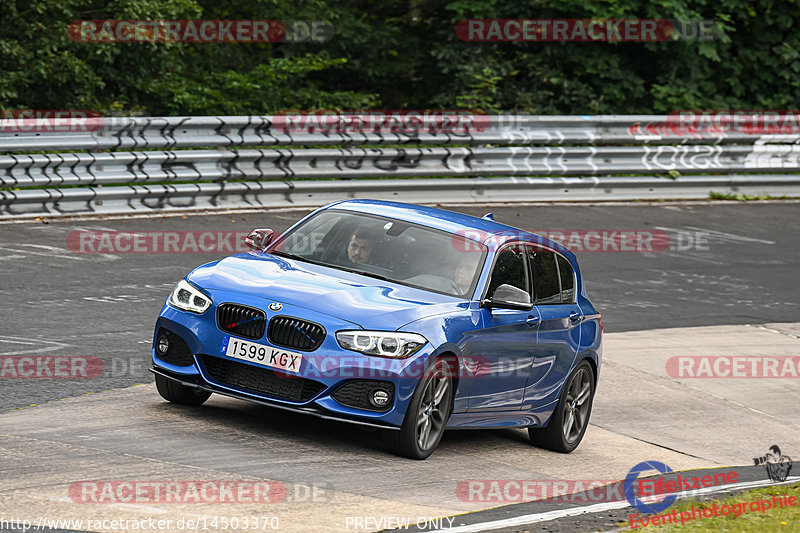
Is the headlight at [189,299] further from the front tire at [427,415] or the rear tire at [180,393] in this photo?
the front tire at [427,415]

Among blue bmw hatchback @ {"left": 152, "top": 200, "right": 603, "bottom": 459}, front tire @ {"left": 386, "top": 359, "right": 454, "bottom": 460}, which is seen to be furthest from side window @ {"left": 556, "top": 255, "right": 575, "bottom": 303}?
front tire @ {"left": 386, "top": 359, "right": 454, "bottom": 460}

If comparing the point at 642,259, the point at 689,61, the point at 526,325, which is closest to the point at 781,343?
the point at 642,259

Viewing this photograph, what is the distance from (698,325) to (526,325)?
5855 millimetres

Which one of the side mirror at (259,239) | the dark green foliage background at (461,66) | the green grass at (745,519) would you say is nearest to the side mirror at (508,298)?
the green grass at (745,519)

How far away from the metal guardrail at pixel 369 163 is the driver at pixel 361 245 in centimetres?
Result: 775

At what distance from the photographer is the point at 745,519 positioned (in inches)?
287

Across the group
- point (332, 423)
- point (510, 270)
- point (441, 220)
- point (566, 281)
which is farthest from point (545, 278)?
point (332, 423)

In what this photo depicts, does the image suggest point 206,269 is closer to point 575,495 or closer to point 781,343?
point 575,495

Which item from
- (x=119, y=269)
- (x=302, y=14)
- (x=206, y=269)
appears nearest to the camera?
(x=206, y=269)

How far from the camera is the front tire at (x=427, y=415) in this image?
768 centimetres

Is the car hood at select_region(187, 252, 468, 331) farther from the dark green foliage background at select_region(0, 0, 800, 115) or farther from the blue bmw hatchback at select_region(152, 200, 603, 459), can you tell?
the dark green foliage background at select_region(0, 0, 800, 115)

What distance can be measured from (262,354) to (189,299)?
2.38ft

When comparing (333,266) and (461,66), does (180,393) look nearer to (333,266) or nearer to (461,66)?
(333,266)

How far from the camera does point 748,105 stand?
26625 millimetres
